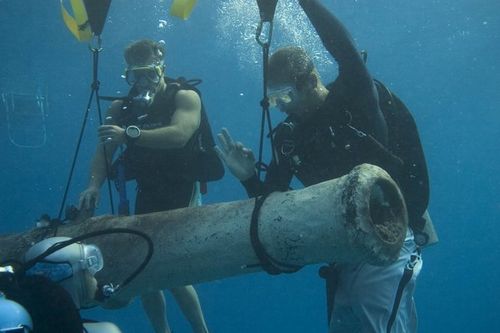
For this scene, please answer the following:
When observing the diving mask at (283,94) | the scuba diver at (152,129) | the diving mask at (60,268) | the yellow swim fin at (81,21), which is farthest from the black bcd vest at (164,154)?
the diving mask at (60,268)

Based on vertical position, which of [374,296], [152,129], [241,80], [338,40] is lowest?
[241,80]

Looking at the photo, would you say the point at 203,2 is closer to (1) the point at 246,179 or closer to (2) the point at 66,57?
(2) the point at 66,57

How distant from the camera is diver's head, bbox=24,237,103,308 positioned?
2.67 meters

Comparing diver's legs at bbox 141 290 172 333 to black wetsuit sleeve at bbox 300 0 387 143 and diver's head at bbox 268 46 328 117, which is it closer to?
diver's head at bbox 268 46 328 117

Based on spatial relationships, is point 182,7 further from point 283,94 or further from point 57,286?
point 57,286

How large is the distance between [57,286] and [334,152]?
2.11 meters

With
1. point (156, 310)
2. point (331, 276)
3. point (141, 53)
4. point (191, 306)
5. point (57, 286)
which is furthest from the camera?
point (156, 310)

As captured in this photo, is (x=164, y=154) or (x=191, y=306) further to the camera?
(x=191, y=306)

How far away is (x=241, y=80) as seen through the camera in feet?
101

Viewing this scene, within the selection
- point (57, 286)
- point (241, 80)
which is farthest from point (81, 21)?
point (241, 80)

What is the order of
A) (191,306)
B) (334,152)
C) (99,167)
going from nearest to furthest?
(334,152), (99,167), (191,306)

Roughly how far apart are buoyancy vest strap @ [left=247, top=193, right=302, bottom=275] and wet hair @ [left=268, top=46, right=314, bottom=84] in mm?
883

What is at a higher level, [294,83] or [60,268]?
[294,83]

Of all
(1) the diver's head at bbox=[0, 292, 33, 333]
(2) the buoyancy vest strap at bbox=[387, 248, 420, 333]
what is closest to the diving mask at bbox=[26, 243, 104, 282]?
(1) the diver's head at bbox=[0, 292, 33, 333]
